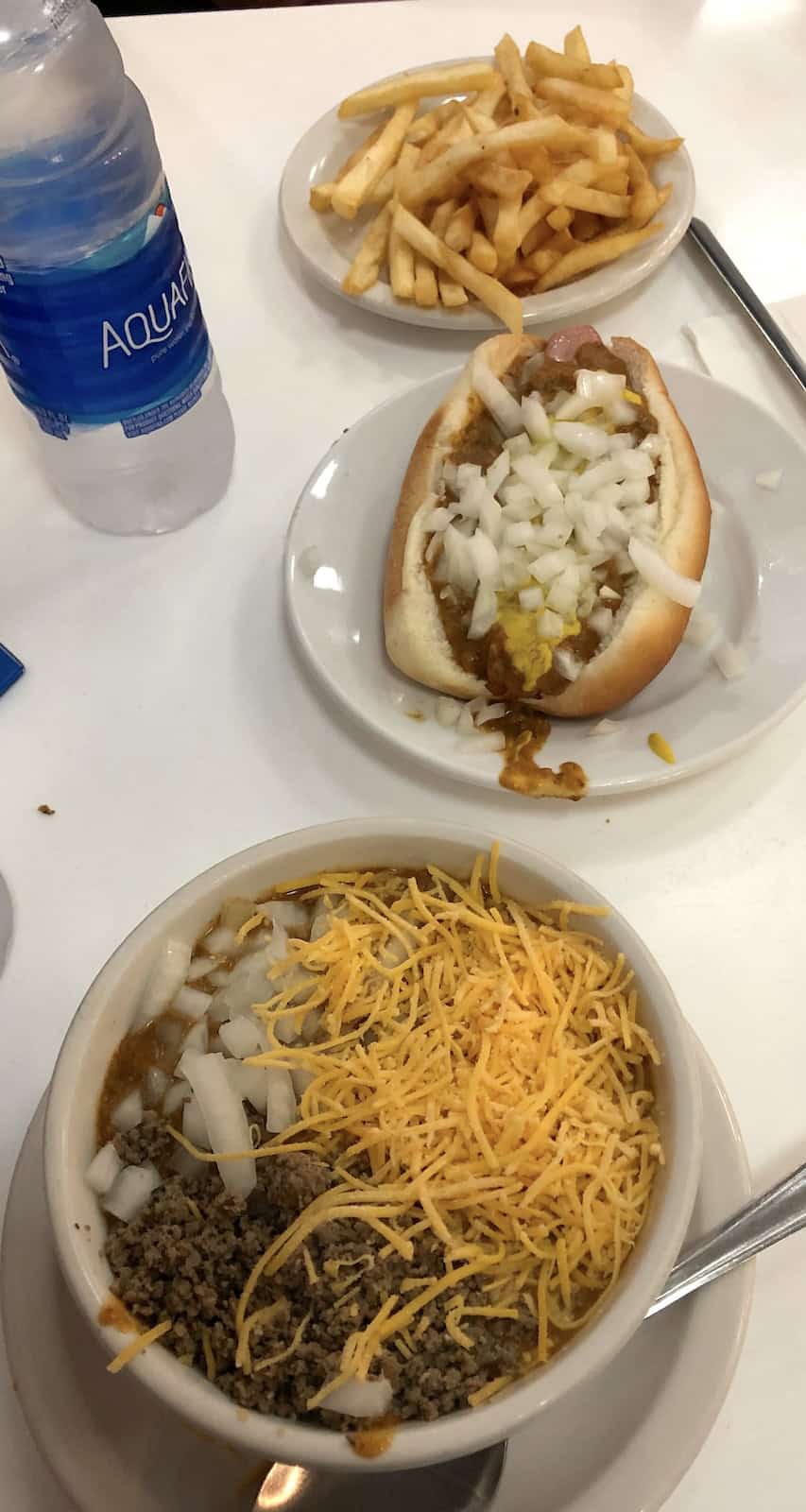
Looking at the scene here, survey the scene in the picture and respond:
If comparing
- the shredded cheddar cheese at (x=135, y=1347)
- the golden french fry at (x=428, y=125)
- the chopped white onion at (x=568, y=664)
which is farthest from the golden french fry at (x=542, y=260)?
the shredded cheddar cheese at (x=135, y=1347)

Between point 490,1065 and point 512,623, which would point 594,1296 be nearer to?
point 490,1065

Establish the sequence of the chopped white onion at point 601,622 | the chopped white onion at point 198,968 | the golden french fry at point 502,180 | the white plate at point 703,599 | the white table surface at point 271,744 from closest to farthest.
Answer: the chopped white onion at point 198,968
the white table surface at point 271,744
the white plate at point 703,599
the chopped white onion at point 601,622
the golden french fry at point 502,180

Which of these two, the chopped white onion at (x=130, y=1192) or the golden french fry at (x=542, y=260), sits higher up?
the golden french fry at (x=542, y=260)

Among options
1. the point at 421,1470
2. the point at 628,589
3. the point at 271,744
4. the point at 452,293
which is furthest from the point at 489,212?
the point at 421,1470

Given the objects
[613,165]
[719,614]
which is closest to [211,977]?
[719,614]

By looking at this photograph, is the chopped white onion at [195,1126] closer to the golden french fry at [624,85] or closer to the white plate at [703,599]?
the white plate at [703,599]

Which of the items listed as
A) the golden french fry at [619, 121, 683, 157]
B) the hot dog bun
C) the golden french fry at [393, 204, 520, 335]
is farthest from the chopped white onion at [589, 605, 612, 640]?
the golden french fry at [619, 121, 683, 157]
